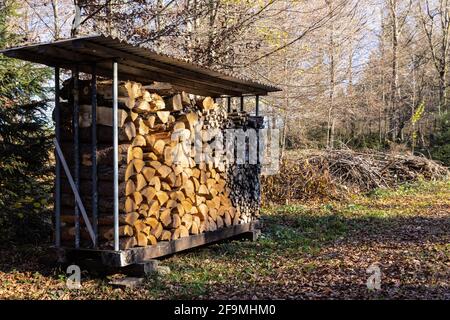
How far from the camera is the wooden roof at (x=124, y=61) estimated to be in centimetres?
509

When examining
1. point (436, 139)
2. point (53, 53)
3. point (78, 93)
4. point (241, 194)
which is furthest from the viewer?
point (436, 139)

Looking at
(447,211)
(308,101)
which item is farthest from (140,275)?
(308,101)

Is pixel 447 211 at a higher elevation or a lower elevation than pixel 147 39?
lower

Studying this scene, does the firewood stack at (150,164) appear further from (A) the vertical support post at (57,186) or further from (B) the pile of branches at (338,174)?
(B) the pile of branches at (338,174)

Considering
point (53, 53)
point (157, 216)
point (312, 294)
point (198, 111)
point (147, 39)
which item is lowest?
point (312, 294)

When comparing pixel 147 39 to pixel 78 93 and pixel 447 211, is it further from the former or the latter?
pixel 447 211

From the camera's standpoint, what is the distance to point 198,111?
A: 7.06 metres

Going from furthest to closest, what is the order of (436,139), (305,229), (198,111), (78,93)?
(436,139) < (305,229) < (198,111) < (78,93)

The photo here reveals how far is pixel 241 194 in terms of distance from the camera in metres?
8.24

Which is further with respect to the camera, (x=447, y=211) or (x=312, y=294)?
(x=447, y=211)

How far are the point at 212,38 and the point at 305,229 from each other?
462 cm

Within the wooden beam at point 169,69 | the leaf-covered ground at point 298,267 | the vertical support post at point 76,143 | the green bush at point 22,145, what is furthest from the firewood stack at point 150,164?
the green bush at point 22,145

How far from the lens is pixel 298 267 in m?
6.11

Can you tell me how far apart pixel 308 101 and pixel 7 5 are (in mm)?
10203
